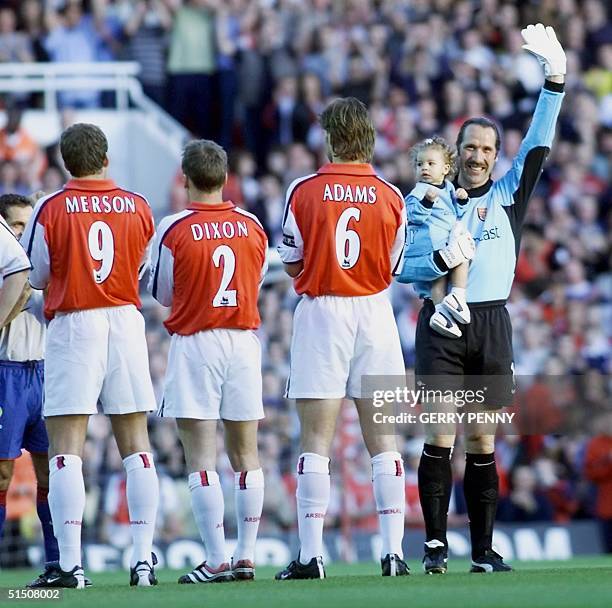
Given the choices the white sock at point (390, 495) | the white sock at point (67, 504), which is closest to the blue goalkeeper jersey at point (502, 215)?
the white sock at point (390, 495)

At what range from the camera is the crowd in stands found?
19.0 metres

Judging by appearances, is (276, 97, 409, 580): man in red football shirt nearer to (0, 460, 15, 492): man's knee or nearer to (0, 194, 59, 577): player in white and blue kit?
(0, 194, 59, 577): player in white and blue kit

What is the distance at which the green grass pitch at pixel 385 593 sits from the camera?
810 cm

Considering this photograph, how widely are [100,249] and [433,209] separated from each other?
1.91m

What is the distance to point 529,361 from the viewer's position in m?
18.4

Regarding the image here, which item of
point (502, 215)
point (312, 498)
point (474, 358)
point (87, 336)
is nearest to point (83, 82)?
point (502, 215)

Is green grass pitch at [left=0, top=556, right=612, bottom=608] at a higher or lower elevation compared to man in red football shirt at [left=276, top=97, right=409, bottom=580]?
lower

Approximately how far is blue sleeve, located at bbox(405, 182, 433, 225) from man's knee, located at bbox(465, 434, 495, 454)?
1.27 meters

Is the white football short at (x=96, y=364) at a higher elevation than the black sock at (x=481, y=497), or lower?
higher

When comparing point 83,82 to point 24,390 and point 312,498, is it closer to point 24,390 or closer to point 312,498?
point 24,390

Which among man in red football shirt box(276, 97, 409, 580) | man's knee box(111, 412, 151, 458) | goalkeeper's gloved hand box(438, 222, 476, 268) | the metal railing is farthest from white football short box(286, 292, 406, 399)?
the metal railing

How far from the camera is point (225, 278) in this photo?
9.91 meters

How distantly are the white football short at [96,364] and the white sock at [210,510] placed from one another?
50 centimetres

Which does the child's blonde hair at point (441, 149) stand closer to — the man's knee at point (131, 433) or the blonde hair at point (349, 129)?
the blonde hair at point (349, 129)
